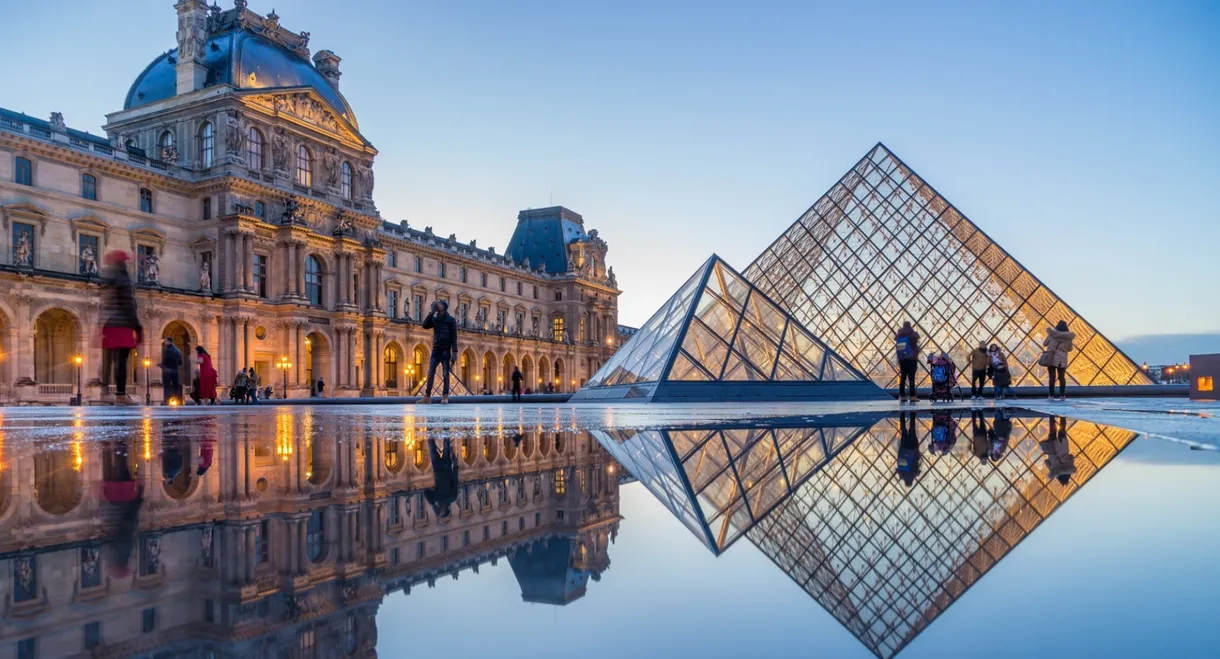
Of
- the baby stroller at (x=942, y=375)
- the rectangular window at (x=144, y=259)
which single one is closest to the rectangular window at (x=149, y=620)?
the baby stroller at (x=942, y=375)

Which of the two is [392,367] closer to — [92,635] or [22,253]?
[22,253]

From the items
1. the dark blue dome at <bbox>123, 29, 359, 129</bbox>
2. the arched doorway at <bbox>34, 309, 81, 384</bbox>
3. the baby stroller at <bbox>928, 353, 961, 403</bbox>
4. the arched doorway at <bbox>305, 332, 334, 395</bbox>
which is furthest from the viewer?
the arched doorway at <bbox>305, 332, 334, 395</bbox>

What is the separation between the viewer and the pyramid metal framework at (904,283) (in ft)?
101

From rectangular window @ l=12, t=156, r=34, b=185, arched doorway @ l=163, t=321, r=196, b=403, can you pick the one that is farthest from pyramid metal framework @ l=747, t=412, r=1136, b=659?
arched doorway @ l=163, t=321, r=196, b=403

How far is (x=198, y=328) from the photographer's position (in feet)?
107

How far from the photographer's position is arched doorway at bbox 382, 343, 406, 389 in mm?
44969

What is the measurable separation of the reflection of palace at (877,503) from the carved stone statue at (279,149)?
3571 cm

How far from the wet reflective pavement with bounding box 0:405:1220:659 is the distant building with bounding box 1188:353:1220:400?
10.6 metres

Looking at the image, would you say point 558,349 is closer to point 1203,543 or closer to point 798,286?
point 798,286

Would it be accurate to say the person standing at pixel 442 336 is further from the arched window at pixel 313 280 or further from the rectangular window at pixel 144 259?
the arched window at pixel 313 280

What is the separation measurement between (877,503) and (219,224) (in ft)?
120

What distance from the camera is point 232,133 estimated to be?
34125 millimetres

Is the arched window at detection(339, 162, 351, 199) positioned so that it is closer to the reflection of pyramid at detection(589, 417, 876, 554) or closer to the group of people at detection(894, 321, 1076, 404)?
the group of people at detection(894, 321, 1076, 404)

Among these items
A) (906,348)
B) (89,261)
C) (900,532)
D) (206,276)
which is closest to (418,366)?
(206,276)
